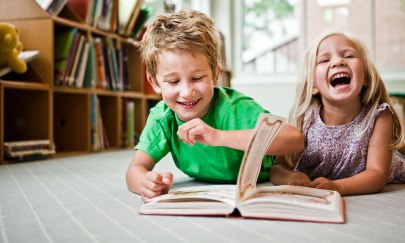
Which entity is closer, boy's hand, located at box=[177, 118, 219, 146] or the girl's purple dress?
boy's hand, located at box=[177, 118, 219, 146]

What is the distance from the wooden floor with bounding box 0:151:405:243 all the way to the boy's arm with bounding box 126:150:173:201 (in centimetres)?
3

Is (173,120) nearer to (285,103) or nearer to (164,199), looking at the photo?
(164,199)

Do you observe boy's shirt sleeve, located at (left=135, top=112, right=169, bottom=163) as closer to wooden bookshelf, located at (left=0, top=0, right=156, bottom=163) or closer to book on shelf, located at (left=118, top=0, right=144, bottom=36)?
wooden bookshelf, located at (left=0, top=0, right=156, bottom=163)

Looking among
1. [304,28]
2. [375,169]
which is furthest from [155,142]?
[304,28]

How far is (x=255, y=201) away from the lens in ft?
2.49

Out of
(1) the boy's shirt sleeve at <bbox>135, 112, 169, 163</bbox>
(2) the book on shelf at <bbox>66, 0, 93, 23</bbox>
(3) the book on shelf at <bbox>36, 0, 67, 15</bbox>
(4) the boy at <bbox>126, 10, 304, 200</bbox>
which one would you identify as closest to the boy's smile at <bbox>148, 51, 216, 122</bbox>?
(4) the boy at <bbox>126, 10, 304, 200</bbox>

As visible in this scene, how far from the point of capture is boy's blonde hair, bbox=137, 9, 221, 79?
41.5 inches

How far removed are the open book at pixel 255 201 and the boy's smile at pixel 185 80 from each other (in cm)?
28

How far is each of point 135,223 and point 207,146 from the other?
1.38 ft

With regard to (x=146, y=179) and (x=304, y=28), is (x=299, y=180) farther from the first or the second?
(x=304, y=28)

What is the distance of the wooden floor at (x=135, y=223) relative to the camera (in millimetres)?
688

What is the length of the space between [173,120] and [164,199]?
39 centimetres

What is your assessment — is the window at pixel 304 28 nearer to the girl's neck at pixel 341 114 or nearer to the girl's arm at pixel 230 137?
the girl's neck at pixel 341 114

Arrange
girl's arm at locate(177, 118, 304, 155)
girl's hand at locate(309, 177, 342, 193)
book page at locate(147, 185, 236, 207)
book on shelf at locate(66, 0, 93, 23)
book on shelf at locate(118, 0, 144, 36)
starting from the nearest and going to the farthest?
book page at locate(147, 185, 236, 207)
girl's arm at locate(177, 118, 304, 155)
girl's hand at locate(309, 177, 342, 193)
book on shelf at locate(66, 0, 93, 23)
book on shelf at locate(118, 0, 144, 36)
